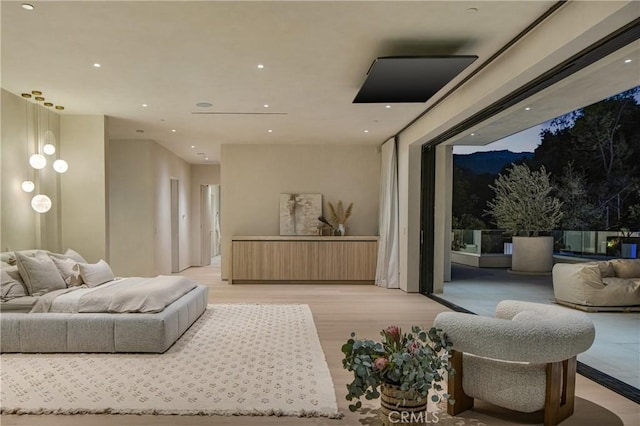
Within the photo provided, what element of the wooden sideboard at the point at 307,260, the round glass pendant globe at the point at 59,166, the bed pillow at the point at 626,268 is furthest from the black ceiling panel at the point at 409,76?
the round glass pendant globe at the point at 59,166

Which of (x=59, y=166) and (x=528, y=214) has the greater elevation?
(x=59, y=166)

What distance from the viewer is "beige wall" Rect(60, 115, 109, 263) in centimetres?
617

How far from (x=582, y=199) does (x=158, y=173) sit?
314 inches

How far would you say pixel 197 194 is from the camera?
11477 mm

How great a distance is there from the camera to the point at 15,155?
5168mm

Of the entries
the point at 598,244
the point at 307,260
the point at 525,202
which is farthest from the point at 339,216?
the point at 598,244

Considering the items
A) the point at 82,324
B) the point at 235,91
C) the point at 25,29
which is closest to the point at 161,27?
the point at 25,29

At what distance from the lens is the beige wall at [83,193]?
6168 mm

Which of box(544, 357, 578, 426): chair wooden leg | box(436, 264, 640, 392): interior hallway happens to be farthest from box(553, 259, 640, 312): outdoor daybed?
box(544, 357, 578, 426): chair wooden leg

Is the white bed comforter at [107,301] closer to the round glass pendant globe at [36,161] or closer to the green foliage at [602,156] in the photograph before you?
the round glass pendant globe at [36,161]

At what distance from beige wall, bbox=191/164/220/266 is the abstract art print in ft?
12.1

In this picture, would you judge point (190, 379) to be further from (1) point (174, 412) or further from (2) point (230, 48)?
(2) point (230, 48)

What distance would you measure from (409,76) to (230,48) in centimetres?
172

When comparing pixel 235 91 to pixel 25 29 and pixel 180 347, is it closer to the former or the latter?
pixel 25 29
